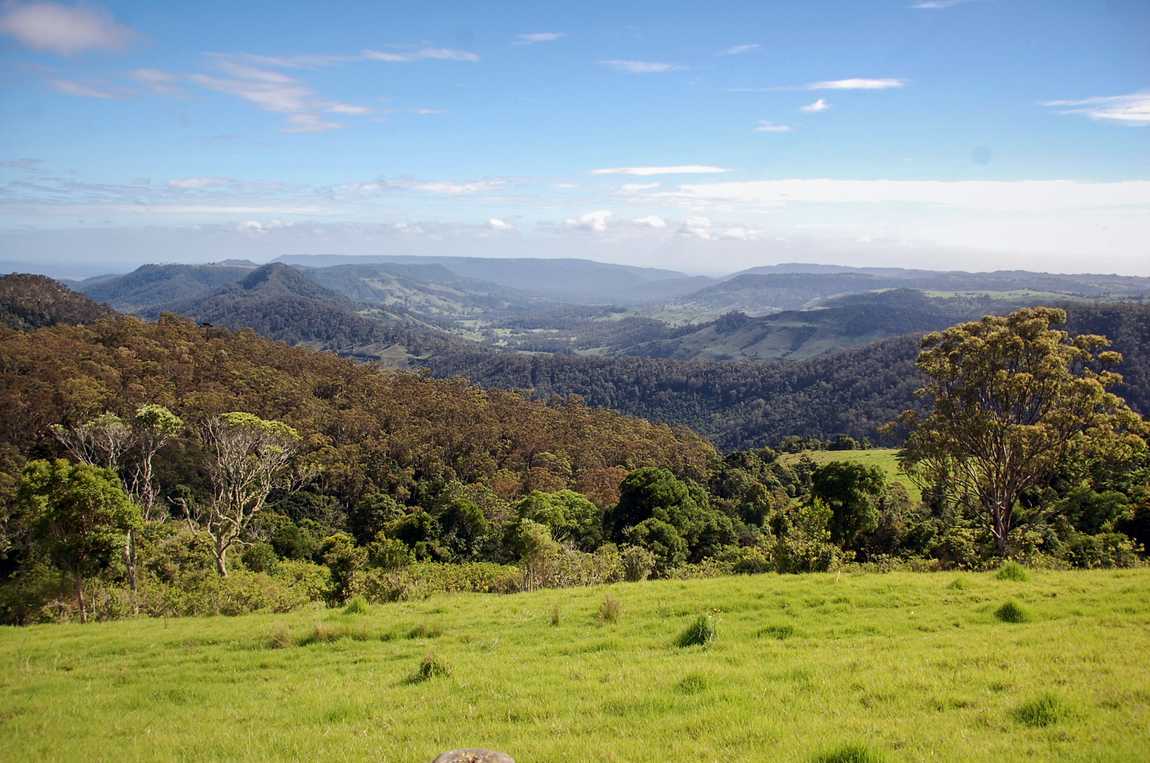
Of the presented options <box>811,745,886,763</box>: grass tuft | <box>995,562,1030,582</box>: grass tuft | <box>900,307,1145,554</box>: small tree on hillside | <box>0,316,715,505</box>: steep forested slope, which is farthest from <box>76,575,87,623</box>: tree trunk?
<box>0,316,715,505</box>: steep forested slope

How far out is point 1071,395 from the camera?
672 inches

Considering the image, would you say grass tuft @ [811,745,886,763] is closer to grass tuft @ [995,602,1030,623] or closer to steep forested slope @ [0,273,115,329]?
grass tuft @ [995,602,1030,623]

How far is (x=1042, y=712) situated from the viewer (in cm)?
625

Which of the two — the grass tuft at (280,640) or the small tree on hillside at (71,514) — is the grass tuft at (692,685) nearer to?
the grass tuft at (280,640)

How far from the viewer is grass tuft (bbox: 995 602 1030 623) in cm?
1044

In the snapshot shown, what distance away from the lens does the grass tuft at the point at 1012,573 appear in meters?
12.9

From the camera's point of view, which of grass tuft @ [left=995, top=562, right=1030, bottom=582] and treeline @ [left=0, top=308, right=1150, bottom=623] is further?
treeline @ [left=0, top=308, right=1150, bottom=623]

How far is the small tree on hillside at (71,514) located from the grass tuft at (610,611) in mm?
13521

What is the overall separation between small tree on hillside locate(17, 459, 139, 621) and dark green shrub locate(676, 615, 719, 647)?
15367 millimetres

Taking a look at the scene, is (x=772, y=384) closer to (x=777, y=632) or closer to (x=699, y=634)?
(x=777, y=632)

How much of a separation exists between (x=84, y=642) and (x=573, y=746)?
12.4 metres

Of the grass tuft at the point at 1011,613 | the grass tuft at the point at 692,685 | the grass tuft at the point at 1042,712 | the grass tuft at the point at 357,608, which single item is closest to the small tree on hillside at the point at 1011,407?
the grass tuft at the point at 1011,613

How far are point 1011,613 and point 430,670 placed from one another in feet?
30.9

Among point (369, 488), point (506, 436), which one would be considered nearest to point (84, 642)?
point (369, 488)
